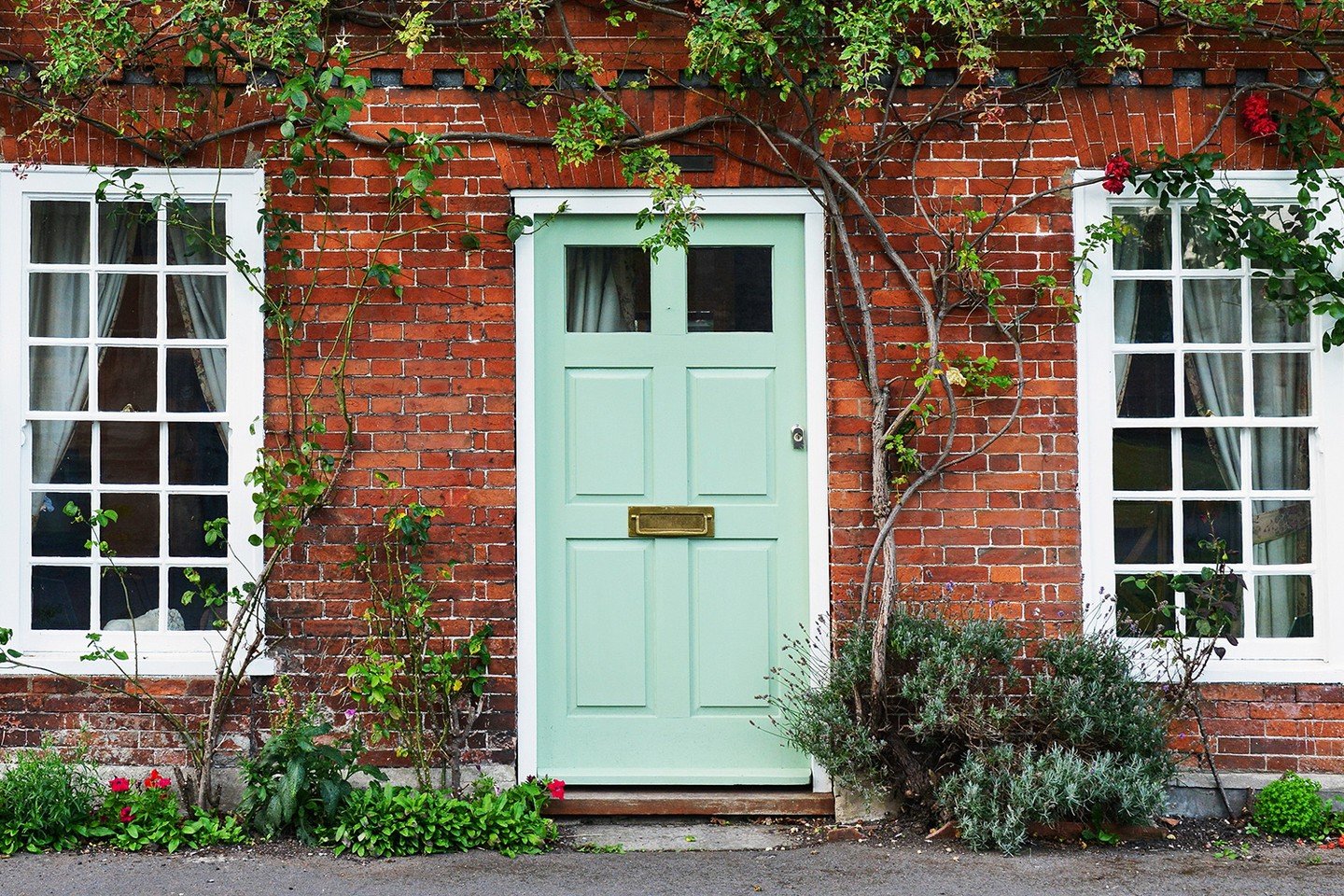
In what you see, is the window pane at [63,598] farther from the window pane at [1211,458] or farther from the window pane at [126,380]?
the window pane at [1211,458]

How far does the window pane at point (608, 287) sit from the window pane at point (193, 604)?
1.95 m

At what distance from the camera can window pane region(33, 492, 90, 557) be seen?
222 inches

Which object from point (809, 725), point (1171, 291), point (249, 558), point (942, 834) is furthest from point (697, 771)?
point (1171, 291)

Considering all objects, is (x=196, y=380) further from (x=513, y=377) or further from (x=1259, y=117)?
(x=1259, y=117)

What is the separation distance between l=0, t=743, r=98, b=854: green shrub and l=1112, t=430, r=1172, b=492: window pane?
462 centimetres

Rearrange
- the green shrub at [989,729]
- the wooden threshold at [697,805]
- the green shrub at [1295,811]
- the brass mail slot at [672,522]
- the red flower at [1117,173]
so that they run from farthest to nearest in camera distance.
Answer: the brass mail slot at [672,522] < the wooden threshold at [697,805] < the red flower at [1117,173] < the green shrub at [1295,811] < the green shrub at [989,729]

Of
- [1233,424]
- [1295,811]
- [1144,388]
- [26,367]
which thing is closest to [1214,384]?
[1233,424]

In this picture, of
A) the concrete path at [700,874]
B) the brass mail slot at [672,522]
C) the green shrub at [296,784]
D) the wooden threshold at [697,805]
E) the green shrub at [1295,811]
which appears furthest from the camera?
the brass mail slot at [672,522]

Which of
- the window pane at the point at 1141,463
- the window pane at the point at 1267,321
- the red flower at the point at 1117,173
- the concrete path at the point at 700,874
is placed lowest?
the concrete path at the point at 700,874

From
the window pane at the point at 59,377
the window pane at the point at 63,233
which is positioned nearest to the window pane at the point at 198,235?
the window pane at the point at 63,233

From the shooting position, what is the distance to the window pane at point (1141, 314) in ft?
18.7

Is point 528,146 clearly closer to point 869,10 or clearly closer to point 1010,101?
point 869,10

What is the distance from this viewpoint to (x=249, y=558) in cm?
557

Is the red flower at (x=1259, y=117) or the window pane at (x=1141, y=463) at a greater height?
the red flower at (x=1259, y=117)
